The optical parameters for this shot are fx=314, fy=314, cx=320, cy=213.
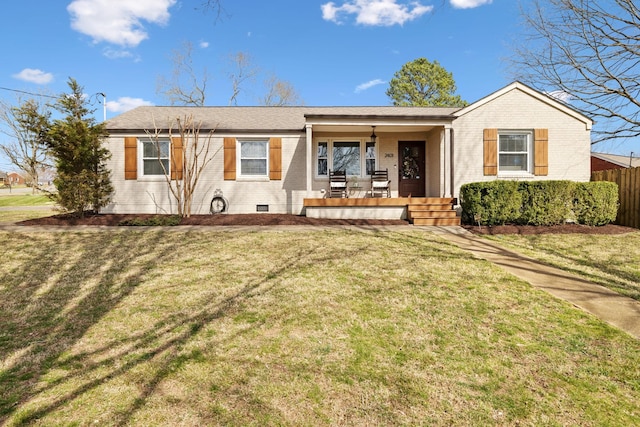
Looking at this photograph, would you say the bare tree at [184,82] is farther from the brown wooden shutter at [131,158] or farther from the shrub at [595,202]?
the shrub at [595,202]

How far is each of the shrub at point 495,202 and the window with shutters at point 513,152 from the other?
314 cm

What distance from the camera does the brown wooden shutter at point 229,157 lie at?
11.5 metres

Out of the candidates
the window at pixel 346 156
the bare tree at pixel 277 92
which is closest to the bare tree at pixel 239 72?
the bare tree at pixel 277 92

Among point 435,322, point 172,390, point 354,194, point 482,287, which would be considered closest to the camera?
point 172,390

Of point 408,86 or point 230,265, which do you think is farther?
point 408,86

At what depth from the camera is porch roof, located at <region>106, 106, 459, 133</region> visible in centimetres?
1039

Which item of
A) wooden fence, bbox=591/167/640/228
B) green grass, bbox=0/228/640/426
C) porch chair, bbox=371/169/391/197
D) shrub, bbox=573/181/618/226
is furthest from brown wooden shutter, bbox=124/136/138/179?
wooden fence, bbox=591/167/640/228

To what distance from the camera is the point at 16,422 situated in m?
1.87

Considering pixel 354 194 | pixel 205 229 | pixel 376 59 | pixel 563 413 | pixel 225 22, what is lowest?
pixel 563 413

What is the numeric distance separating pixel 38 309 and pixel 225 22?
430 centimetres

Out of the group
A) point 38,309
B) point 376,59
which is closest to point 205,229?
point 38,309

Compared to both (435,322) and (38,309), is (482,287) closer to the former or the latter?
(435,322)

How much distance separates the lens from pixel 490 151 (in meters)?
11.2

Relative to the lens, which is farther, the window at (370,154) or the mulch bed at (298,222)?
the window at (370,154)
